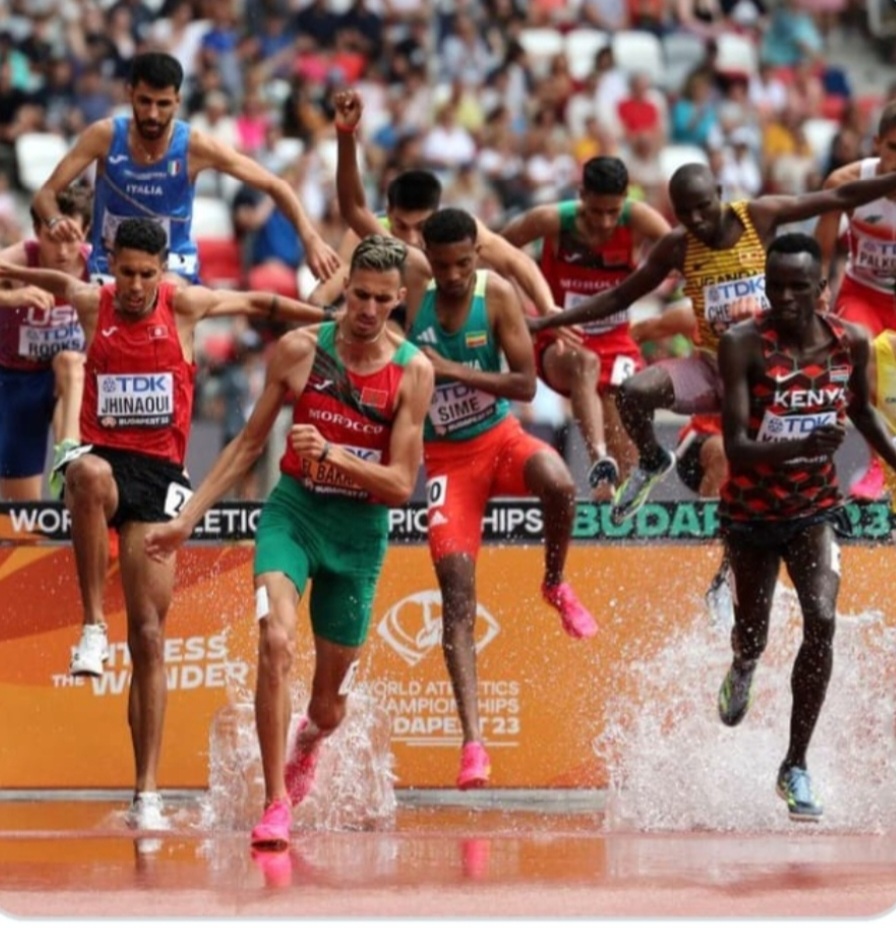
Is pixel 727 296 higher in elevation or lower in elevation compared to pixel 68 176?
lower

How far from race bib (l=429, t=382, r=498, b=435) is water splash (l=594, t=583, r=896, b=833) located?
183 cm

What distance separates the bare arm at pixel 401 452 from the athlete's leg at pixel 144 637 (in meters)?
1.37

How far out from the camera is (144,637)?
40.3 ft

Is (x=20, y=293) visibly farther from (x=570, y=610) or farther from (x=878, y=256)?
(x=878, y=256)

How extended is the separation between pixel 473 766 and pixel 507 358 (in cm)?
200

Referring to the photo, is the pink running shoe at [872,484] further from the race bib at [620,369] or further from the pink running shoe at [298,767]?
the pink running shoe at [298,767]

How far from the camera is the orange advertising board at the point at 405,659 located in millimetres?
13805

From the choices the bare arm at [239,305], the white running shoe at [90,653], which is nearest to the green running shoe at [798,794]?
the bare arm at [239,305]

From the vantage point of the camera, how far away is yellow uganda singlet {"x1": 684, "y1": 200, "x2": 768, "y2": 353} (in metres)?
12.7

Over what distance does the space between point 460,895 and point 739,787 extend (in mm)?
3337

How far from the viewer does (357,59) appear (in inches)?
940

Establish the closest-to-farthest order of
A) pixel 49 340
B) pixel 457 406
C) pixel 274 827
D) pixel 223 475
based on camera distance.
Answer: pixel 274 827
pixel 223 475
pixel 457 406
pixel 49 340

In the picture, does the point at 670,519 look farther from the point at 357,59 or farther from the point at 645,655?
the point at 357,59

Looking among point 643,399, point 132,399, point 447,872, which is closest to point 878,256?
point 643,399
